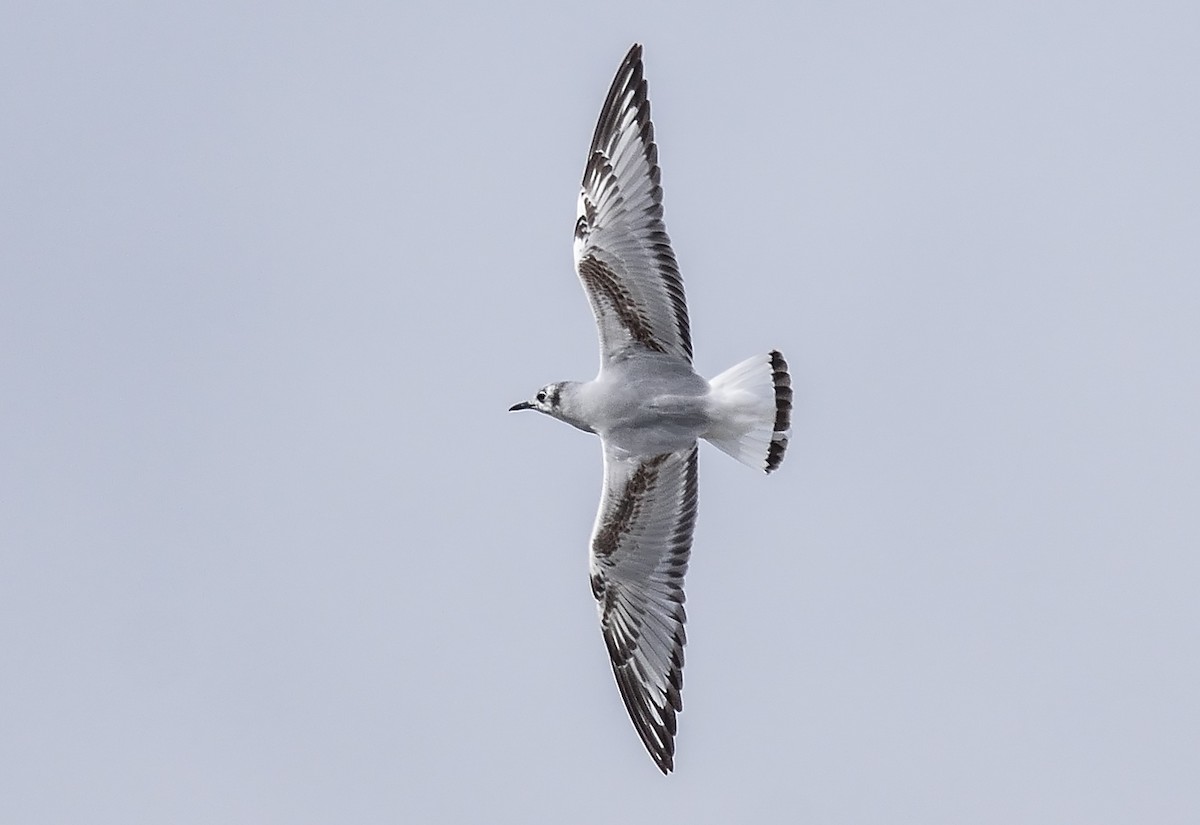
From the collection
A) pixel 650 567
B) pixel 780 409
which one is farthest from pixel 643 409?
pixel 650 567

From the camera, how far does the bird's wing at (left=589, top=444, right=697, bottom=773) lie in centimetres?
1299

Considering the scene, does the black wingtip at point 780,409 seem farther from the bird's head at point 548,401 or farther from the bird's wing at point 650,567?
the bird's head at point 548,401

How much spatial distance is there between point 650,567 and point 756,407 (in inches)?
55.4

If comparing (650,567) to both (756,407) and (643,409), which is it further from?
(756,407)

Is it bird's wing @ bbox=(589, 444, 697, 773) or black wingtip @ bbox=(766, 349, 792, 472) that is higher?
black wingtip @ bbox=(766, 349, 792, 472)

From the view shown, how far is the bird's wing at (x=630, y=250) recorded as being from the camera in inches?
497

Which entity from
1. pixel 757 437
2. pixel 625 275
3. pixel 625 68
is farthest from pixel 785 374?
pixel 625 68

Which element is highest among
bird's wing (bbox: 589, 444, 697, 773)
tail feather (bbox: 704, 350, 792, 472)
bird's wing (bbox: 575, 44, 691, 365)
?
bird's wing (bbox: 575, 44, 691, 365)

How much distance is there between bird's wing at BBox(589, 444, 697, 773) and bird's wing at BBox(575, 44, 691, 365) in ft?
2.87

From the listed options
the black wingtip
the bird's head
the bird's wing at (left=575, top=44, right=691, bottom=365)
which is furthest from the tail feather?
the bird's head

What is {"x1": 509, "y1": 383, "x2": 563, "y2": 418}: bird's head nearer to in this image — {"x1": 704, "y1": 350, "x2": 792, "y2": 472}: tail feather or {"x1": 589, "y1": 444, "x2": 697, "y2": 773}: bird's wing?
{"x1": 589, "y1": 444, "x2": 697, "y2": 773}: bird's wing

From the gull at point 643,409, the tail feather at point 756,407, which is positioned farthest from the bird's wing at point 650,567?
the tail feather at point 756,407

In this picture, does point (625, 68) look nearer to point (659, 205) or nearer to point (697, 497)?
point (659, 205)

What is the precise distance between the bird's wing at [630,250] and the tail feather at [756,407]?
39 centimetres
